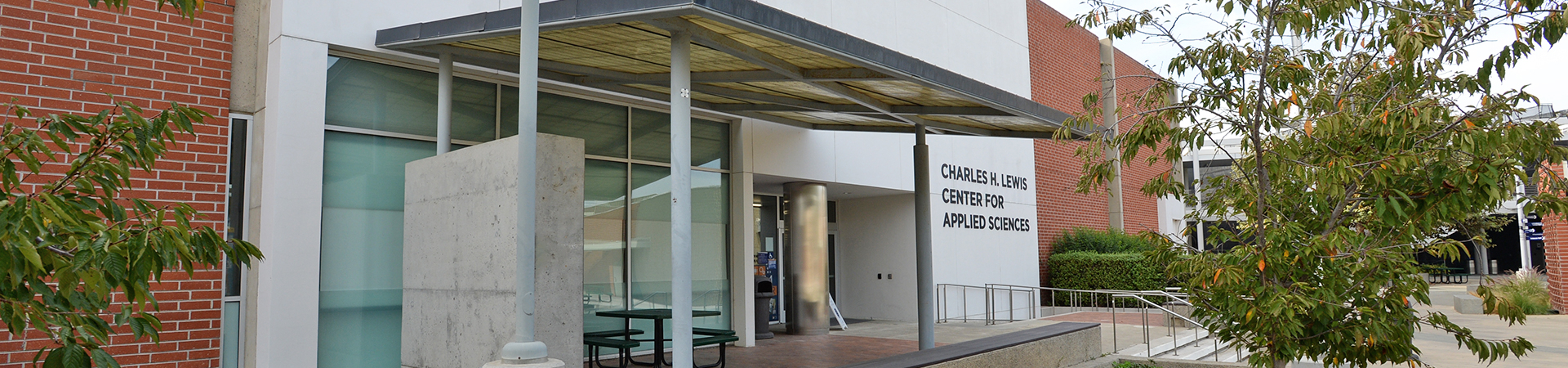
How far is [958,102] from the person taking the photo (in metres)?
9.77

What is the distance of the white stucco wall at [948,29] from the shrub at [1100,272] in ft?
12.8

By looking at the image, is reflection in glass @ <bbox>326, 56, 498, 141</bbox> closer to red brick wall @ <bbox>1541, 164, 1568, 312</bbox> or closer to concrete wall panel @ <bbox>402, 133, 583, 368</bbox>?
concrete wall panel @ <bbox>402, 133, 583, 368</bbox>

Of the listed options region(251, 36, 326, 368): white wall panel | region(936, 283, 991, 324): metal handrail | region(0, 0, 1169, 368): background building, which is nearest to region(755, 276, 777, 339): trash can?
region(0, 0, 1169, 368): background building

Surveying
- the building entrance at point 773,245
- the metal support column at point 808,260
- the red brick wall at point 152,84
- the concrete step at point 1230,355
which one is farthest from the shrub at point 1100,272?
the red brick wall at point 152,84

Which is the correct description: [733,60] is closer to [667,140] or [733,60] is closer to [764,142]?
[667,140]

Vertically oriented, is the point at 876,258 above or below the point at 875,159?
below

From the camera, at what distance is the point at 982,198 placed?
1875 centimetres

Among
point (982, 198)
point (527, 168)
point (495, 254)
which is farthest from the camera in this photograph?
point (982, 198)

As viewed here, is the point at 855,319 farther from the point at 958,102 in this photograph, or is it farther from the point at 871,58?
the point at 871,58

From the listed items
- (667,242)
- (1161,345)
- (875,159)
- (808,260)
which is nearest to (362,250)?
(667,242)

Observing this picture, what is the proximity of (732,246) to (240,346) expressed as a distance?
5.81 metres

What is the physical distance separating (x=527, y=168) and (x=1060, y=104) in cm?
1924

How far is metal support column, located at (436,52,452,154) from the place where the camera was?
8.10 meters

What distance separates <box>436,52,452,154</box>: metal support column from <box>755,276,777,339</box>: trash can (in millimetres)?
6168
